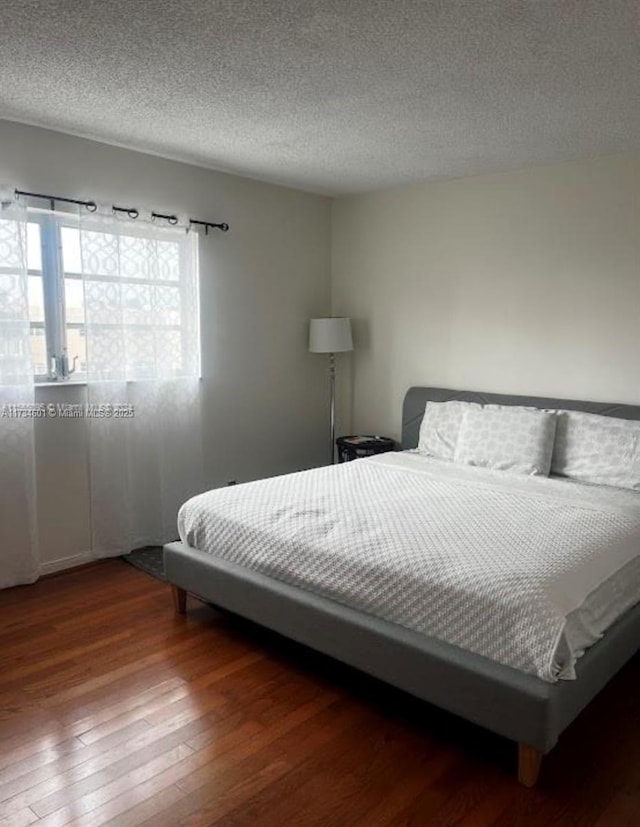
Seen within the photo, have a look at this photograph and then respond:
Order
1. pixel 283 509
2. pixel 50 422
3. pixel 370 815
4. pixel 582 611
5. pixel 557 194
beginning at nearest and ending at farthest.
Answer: pixel 370 815 → pixel 582 611 → pixel 283 509 → pixel 50 422 → pixel 557 194

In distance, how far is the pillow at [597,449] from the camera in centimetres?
327

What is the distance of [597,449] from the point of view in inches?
134

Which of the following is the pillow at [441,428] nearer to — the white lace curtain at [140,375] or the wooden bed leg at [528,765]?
the white lace curtain at [140,375]

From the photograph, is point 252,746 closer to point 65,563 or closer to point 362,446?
point 65,563

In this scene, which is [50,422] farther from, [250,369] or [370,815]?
[370,815]

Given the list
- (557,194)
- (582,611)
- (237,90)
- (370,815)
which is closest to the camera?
(370,815)

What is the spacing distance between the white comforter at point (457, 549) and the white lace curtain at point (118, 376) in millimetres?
962

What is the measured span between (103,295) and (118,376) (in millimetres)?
478

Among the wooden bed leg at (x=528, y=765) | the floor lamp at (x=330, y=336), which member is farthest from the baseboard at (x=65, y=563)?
the wooden bed leg at (x=528, y=765)

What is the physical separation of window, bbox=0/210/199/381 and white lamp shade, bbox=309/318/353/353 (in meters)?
1.08

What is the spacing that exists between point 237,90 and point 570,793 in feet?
9.52

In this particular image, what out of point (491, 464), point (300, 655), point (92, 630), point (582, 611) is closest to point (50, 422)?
point (92, 630)

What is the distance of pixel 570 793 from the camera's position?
1900 mm

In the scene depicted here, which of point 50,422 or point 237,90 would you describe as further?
point 50,422
